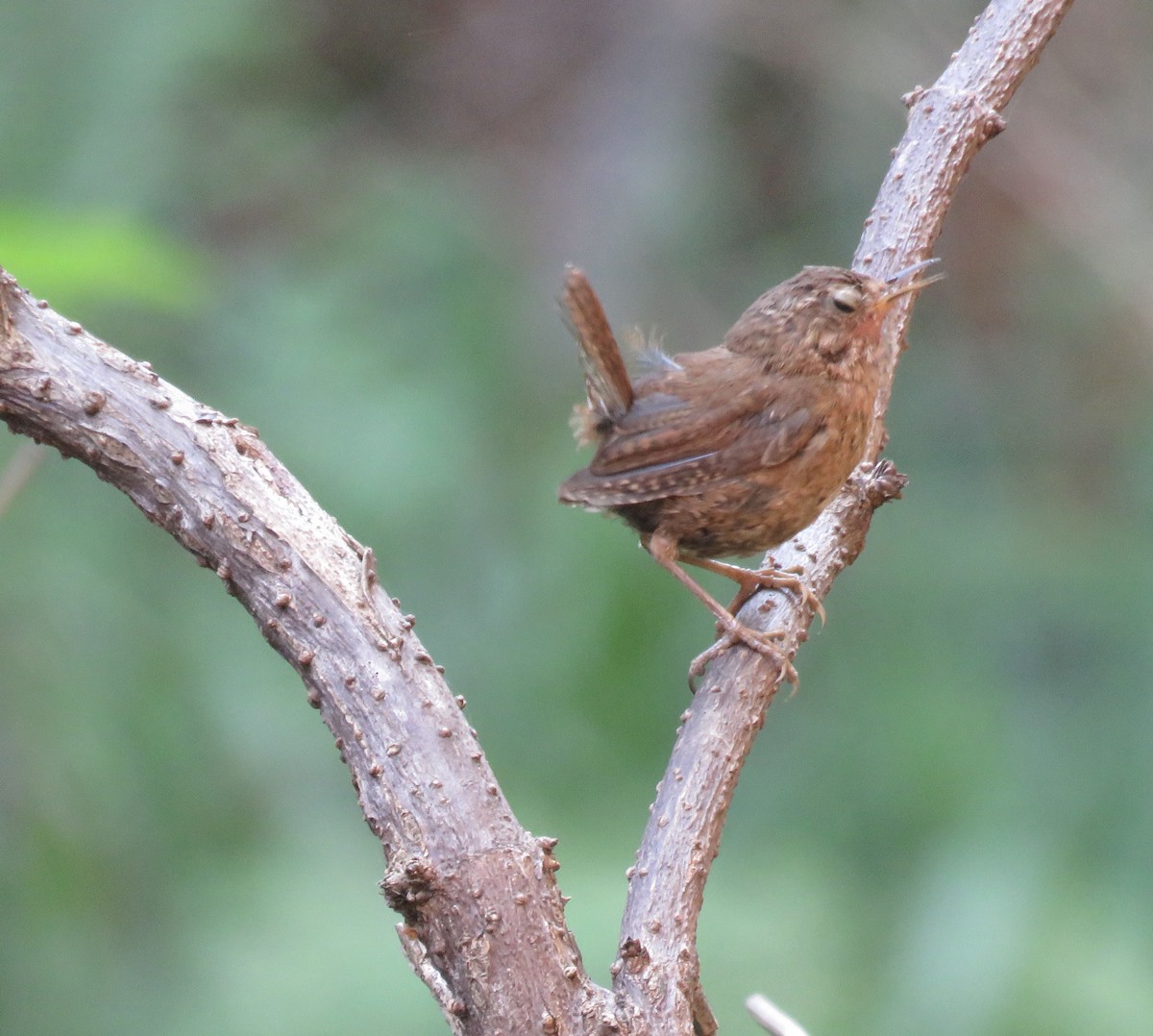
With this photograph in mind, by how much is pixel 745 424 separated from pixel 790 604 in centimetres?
45

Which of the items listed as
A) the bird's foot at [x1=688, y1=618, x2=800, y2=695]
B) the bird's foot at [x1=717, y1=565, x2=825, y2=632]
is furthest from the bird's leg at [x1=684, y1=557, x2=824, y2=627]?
the bird's foot at [x1=688, y1=618, x2=800, y2=695]

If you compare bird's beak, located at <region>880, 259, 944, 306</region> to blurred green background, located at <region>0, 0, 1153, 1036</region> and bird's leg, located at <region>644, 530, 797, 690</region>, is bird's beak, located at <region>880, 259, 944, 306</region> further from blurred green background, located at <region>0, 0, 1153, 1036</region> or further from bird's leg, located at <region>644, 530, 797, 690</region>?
blurred green background, located at <region>0, 0, 1153, 1036</region>

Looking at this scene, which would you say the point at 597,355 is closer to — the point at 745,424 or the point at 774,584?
the point at 745,424

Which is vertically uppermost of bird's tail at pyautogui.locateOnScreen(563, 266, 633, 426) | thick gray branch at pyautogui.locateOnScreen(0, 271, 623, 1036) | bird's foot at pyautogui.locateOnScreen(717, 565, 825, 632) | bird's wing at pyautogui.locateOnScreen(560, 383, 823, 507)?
bird's tail at pyautogui.locateOnScreen(563, 266, 633, 426)

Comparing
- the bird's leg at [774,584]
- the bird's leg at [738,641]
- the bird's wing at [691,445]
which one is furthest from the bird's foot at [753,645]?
the bird's wing at [691,445]

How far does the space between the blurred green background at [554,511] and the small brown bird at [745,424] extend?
114 centimetres

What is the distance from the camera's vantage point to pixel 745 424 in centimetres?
316

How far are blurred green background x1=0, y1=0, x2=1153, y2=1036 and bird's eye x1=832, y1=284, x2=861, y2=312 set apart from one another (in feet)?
5.07

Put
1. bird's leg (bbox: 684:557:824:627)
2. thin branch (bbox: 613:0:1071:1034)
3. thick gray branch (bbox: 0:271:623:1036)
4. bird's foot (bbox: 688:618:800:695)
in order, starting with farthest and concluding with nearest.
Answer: bird's leg (bbox: 684:557:824:627) → bird's foot (bbox: 688:618:800:695) → thin branch (bbox: 613:0:1071:1034) → thick gray branch (bbox: 0:271:623:1036)

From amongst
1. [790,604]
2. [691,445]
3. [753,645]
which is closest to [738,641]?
[753,645]

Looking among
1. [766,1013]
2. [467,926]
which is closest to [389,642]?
[467,926]

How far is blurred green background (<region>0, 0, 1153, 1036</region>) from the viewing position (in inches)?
168

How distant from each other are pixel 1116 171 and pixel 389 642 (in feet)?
18.0

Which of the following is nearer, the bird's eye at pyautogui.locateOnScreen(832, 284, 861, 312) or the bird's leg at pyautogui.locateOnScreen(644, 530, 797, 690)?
the bird's leg at pyautogui.locateOnScreen(644, 530, 797, 690)
